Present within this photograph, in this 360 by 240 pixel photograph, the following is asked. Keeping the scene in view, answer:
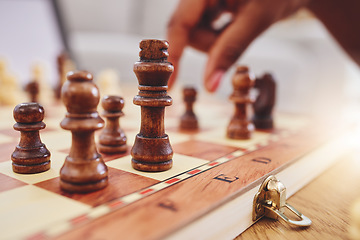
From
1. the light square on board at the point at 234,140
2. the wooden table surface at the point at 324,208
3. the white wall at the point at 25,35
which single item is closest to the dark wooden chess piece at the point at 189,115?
the light square on board at the point at 234,140

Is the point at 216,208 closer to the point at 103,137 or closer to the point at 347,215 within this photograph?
the point at 347,215

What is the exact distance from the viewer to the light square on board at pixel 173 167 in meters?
0.76

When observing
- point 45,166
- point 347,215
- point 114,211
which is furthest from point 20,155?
point 347,215

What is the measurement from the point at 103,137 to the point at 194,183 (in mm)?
388

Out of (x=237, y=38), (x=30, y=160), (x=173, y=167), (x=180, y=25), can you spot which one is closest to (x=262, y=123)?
(x=237, y=38)

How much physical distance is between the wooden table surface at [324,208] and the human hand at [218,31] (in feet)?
2.17

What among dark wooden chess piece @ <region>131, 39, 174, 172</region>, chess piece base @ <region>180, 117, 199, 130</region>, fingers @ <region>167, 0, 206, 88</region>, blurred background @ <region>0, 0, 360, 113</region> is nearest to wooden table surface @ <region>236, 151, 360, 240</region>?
dark wooden chess piece @ <region>131, 39, 174, 172</region>

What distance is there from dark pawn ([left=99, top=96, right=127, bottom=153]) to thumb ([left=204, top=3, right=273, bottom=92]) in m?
0.64

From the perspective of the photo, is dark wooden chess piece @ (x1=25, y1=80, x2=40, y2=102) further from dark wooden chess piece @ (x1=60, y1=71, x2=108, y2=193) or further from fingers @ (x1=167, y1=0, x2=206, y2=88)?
dark wooden chess piece @ (x1=60, y1=71, x2=108, y2=193)

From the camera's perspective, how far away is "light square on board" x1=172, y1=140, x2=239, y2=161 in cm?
97

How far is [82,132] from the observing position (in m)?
0.64

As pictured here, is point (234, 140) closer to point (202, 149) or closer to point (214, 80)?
point (202, 149)

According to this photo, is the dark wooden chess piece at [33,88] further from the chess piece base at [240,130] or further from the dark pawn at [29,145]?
the chess piece base at [240,130]

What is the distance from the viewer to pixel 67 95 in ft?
1.98
